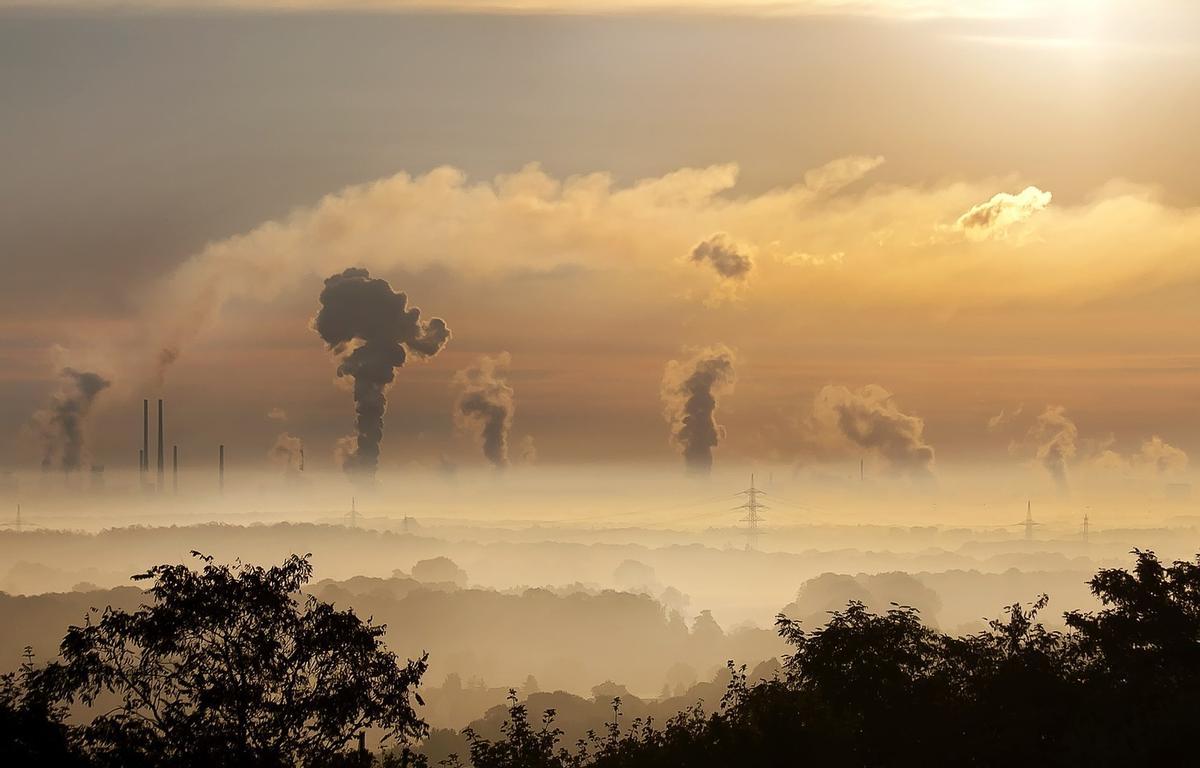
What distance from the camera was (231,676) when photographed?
34656 mm

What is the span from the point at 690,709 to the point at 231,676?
16.2m

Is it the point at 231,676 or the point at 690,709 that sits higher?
the point at 231,676

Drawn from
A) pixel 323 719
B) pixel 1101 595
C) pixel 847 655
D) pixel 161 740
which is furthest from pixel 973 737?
pixel 161 740

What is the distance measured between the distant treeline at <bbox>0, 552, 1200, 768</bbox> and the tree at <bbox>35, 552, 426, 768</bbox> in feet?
0.16

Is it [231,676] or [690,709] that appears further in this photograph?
[690,709]

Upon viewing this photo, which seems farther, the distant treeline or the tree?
the distant treeline

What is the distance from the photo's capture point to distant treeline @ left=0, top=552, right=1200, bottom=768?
34.3m

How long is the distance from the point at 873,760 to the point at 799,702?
15.3 ft

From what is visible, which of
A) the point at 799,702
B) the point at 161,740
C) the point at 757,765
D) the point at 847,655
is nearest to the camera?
the point at 161,740

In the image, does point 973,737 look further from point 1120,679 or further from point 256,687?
point 256,687

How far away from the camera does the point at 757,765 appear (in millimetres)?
40906

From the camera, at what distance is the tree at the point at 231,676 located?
33.9 metres

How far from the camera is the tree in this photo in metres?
33.9

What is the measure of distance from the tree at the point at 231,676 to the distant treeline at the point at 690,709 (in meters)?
0.05
